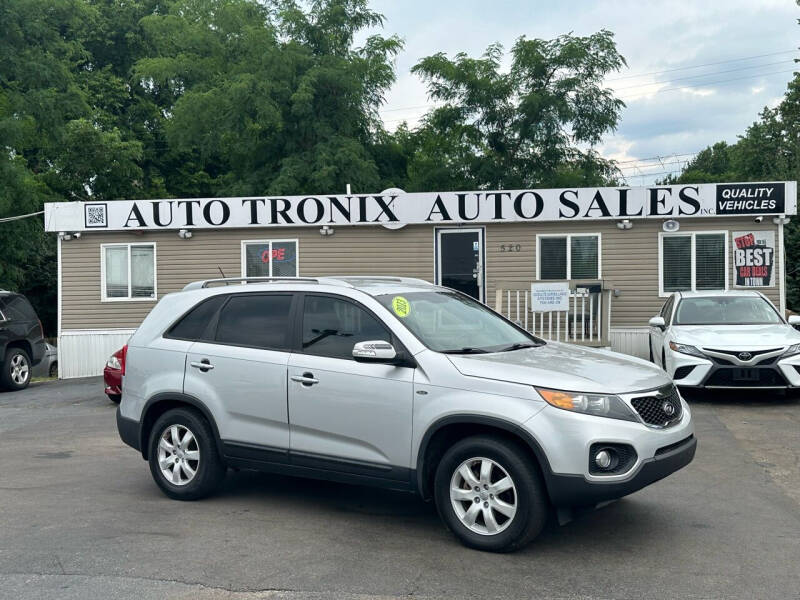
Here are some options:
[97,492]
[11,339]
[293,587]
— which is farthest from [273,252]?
[293,587]

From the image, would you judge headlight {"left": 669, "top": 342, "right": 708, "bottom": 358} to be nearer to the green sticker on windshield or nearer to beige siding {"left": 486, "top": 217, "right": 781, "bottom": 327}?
beige siding {"left": 486, "top": 217, "right": 781, "bottom": 327}

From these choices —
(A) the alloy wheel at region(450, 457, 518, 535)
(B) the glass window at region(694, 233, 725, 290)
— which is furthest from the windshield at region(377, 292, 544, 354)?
(B) the glass window at region(694, 233, 725, 290)

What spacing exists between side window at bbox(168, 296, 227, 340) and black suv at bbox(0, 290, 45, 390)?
32.4 ft

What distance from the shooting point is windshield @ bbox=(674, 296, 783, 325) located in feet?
39.0

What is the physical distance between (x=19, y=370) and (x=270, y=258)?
5071mm

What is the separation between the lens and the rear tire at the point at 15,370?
15.3m

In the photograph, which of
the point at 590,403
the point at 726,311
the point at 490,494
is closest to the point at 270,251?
the point at 726,311

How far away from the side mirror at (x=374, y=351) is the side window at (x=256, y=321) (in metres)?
0.89

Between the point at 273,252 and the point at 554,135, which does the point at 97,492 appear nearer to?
the point at 273,252

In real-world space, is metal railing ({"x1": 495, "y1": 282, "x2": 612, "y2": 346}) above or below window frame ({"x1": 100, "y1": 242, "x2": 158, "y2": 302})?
below

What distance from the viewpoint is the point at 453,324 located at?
6.21m

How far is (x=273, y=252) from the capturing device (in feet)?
55.5

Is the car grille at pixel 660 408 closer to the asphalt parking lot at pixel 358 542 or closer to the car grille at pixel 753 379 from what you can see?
the asphalt parking lot at pixel 358 542

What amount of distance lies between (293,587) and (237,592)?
302 mm
